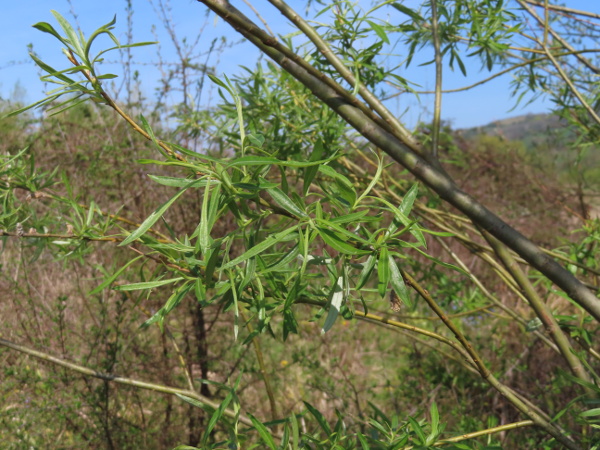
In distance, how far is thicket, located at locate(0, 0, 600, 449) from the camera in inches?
25.0

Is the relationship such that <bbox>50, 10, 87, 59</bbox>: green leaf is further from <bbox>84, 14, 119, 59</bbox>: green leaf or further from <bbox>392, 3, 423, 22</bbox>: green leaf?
<bbox>392, 3, 423, 22</bbox>: green leaf

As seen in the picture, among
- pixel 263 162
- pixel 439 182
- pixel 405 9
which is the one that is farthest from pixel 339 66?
pixel 263 162

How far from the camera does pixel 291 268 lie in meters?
0.66

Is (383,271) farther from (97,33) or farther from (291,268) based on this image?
(97,33)

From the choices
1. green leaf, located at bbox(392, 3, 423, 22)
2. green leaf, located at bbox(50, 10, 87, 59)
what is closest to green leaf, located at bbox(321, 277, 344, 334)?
green leaf, located at bbox(50, 10, 87, 59)

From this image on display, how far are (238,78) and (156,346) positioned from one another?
1.66 m

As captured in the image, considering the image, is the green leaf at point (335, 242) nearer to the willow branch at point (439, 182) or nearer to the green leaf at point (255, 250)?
the green leaf at point (255, 250)

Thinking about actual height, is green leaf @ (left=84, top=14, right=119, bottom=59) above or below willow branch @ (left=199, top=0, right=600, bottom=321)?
above

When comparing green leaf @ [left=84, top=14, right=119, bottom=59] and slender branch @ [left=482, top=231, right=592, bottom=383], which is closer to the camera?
green leaf @ [left=84, top=14, right=119, bottom=59]

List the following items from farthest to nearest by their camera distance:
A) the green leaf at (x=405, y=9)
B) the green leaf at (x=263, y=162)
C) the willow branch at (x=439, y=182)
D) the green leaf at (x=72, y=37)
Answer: the green leaf at (x=405, y=9), the willow branch at (x=439, y=182), the green leaf at (x=72, y=37), the green leaf at (x=263, y=162)

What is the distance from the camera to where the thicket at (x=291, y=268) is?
2.09 feet

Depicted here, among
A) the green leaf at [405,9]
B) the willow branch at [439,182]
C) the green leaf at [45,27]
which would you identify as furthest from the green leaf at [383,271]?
the green leaf at [405,9]

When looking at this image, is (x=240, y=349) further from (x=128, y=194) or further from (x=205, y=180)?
(x=205, y=180)

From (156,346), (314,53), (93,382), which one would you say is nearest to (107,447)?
(93,382)
